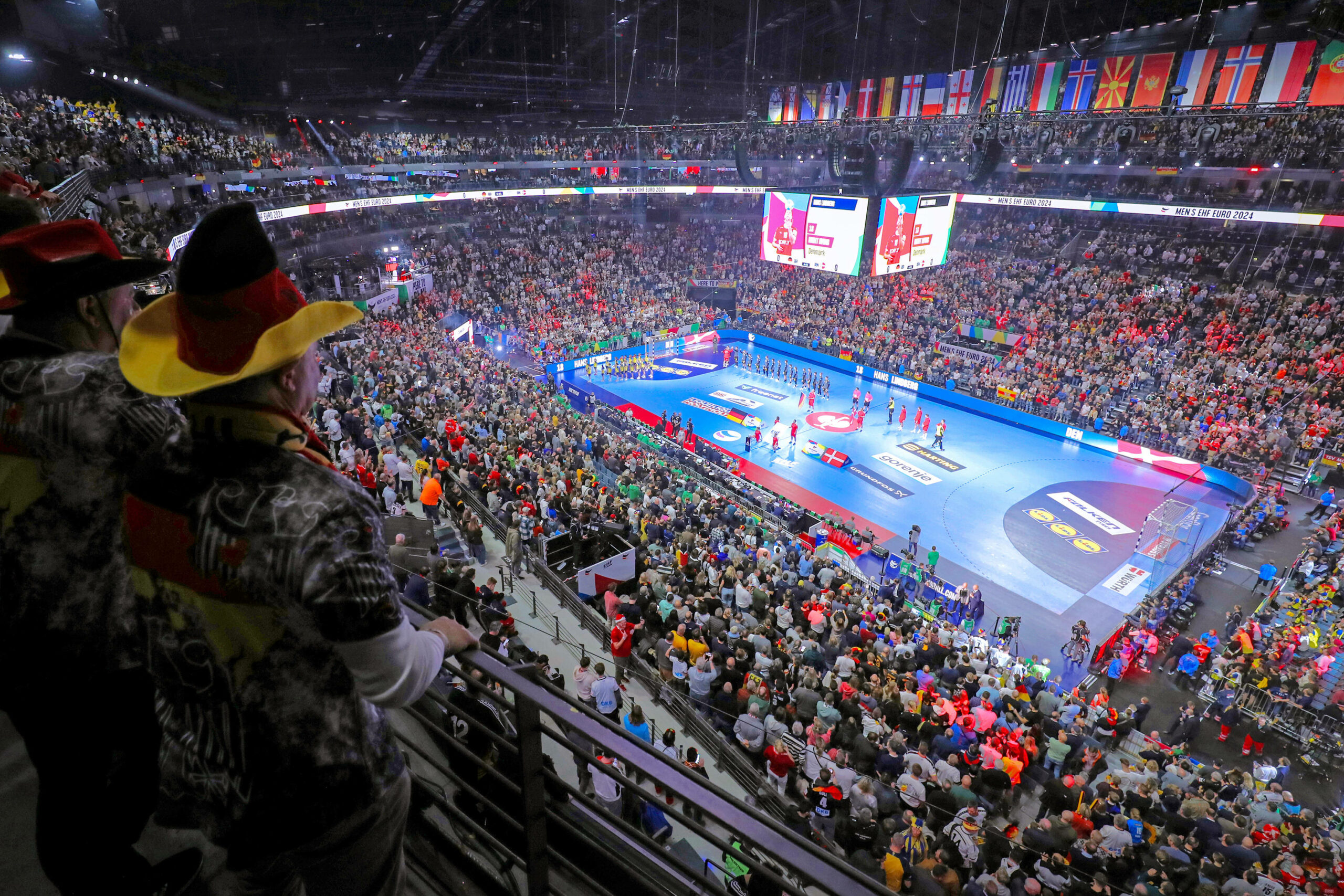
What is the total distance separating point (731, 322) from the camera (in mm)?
36844

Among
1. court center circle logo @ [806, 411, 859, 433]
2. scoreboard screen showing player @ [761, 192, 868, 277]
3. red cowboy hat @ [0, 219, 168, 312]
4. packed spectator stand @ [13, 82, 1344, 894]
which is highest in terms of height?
red cowboy hat @ [0, 219, 168, 312]

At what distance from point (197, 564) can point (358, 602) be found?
1.20ft

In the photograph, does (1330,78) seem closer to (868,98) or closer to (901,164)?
(901,164)

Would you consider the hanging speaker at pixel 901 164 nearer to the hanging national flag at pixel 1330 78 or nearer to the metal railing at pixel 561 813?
the hanging national flag at pixel 1330 78

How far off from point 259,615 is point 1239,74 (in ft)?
108

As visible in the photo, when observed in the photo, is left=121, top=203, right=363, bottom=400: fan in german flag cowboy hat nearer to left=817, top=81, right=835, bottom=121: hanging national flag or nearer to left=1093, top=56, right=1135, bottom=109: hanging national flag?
left=1093, top=56, right=1135, bottom=109: hanging national flag

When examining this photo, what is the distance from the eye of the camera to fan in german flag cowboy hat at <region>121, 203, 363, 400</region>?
1.44 m

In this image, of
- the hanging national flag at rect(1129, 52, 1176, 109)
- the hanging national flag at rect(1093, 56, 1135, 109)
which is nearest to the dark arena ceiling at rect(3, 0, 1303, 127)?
the hanging national flag at rect(1129, 52, 1176, 109)

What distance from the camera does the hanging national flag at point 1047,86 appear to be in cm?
2866

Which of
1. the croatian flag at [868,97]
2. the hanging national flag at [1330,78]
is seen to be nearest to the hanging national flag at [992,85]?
the croatian flag at [868,97]

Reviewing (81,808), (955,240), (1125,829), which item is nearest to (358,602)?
(81,808)

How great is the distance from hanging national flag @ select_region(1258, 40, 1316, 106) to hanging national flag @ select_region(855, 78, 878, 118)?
51.2 feet

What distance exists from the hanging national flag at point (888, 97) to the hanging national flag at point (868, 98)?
320 mm

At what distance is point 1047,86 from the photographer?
29281 mm
